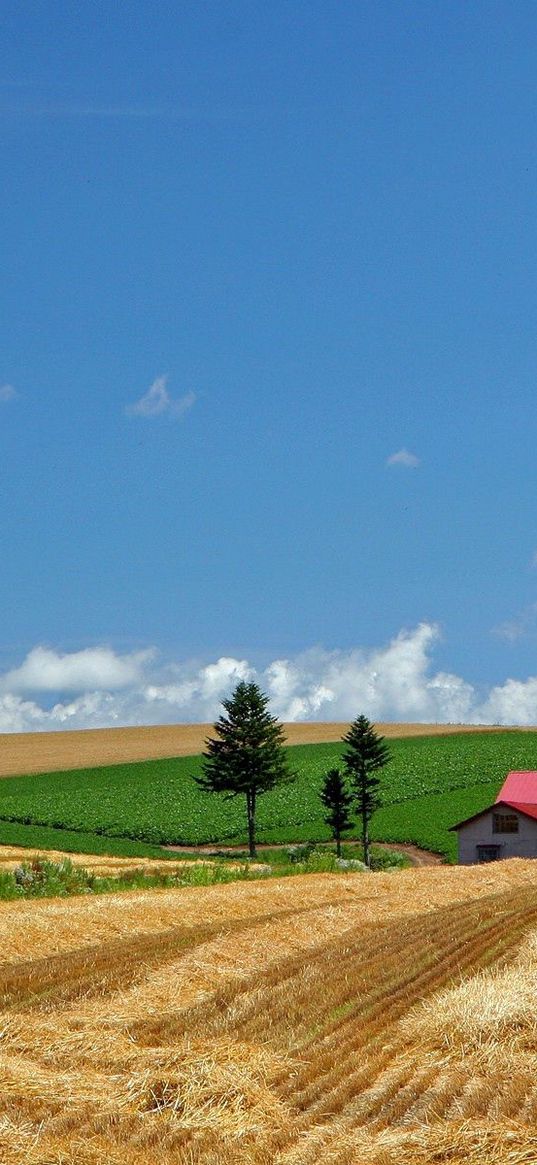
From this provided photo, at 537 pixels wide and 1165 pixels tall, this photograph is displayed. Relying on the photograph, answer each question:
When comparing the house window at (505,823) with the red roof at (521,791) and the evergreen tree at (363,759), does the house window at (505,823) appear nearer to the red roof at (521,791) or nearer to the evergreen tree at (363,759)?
the red roof at (521,791)

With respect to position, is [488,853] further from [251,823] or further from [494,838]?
[251,823]

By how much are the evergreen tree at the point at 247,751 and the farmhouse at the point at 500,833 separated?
15.0 meters

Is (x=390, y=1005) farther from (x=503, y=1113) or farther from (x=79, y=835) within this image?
(x=79, y=835)

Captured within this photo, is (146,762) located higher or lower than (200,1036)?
higher

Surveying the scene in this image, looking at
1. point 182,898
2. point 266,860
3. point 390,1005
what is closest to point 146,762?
point 266,860

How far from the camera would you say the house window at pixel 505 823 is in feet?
195

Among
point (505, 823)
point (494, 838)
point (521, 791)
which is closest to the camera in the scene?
point (494, 838)

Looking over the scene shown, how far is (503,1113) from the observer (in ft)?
33.9

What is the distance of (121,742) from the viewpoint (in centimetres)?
11969

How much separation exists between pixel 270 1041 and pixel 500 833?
160 feet

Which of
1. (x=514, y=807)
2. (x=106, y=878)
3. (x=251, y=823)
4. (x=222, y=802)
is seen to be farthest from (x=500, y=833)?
(x=106, y=878)

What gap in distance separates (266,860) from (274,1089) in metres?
42.7

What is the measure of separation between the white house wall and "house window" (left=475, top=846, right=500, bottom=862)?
0.17 m

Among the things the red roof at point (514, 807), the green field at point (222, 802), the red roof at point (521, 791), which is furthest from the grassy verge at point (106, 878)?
the green field at point (222, 802)
